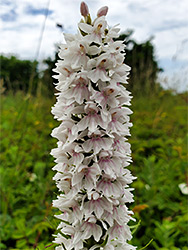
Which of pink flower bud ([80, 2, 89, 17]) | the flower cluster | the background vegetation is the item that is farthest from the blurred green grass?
pink flower bud ([80, 2, 89, 17])

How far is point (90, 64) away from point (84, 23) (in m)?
0.19

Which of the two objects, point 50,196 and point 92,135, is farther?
point 50,196

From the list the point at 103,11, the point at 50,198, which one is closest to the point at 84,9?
the point at 103,11

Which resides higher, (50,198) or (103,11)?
(103,11)

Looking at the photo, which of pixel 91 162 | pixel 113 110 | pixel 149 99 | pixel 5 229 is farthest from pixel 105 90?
pixel 149 99

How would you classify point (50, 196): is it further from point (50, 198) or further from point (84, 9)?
point (84, 9)

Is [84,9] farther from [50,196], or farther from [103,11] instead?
[50,196]

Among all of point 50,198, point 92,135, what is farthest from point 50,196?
point 92,135

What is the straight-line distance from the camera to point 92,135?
1.17 meters

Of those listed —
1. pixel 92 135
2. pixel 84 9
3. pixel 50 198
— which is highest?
pixel 84 9

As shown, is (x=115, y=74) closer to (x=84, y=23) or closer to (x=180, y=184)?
(x=84, y=23)

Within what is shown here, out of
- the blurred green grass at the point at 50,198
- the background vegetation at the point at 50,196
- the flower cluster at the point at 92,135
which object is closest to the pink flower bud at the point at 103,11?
the flower cluster at the point at 92,135

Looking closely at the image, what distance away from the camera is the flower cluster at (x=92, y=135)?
115cm

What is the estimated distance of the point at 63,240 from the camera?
4.22ft
